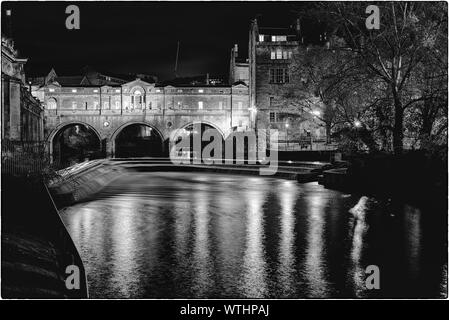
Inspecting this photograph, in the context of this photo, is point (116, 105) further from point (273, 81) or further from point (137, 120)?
point (273, 81)

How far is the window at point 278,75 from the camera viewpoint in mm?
68062

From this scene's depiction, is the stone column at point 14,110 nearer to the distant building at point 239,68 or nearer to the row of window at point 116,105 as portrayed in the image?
the row of window at point 116,105

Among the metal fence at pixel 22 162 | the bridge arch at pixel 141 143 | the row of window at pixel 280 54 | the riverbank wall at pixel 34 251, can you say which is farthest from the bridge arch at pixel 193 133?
the riverbank wall at pixel 34 251

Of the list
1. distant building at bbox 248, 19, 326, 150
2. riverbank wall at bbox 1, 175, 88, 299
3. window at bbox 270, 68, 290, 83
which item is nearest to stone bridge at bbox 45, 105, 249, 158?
distant building at bbox 248, 19, 326, 150

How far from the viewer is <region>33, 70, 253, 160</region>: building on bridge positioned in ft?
267

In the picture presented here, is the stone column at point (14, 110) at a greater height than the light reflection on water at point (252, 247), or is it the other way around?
the stone column at point (14, 110)

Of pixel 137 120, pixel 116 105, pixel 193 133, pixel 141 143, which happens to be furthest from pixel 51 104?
pixel 193 133

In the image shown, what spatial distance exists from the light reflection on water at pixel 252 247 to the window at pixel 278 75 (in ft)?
143

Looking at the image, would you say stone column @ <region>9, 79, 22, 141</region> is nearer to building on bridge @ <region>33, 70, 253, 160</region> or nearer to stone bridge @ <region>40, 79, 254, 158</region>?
stone bridge @ <region>40, 79, 254, 158</region>

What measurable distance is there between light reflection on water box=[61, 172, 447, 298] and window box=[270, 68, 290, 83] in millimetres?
43653

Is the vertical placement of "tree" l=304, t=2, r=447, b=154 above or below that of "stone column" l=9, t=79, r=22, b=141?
above

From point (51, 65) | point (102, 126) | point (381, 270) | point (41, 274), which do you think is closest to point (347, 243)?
point (381, 270)

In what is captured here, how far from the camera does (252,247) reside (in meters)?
14.7

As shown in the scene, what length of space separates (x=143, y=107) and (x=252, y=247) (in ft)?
227
